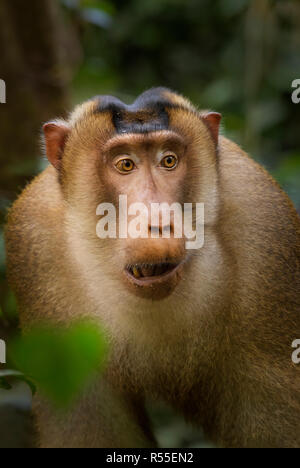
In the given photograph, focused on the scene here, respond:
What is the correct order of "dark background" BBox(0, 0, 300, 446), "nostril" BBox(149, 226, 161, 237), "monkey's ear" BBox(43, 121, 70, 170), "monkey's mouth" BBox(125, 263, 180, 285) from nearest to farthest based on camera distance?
"nostril" BBox(149, 226, 161, 237)
"monkey's mouth" BBox(125, 263, 180, 285)
"monkey's ear" BBox(43, 121, 70, 170)
"dark background" BBox(0, 0, 300, 446)

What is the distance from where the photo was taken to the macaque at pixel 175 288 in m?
2.70

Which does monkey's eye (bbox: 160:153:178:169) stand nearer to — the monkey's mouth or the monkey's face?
the monkey's face

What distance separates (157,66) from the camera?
31.3 ft

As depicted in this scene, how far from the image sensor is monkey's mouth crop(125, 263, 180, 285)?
2.40 meters

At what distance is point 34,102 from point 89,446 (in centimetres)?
294

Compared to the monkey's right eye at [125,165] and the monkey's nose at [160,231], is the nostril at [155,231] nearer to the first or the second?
the monkey's nose at [160,231]

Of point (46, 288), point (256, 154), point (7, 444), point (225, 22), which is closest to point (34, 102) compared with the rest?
point (256, 154)

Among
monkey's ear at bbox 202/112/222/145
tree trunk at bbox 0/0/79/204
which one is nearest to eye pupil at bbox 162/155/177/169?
monkey's ear at bbox 202/112/222/145

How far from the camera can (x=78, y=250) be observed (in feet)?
9.29

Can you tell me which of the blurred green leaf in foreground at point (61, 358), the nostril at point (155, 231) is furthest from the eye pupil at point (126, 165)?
the blurred green leaf in foreground at point (61, 358)

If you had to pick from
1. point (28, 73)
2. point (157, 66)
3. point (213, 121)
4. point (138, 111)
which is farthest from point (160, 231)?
point (157, 66)

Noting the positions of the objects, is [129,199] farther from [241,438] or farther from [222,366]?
[241,438]

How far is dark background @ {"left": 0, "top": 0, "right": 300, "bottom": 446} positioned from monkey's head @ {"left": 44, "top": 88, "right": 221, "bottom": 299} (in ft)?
1.70

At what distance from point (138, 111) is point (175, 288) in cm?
73
